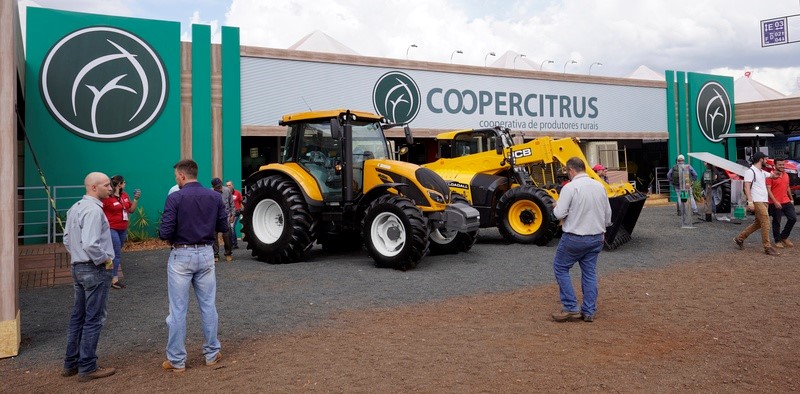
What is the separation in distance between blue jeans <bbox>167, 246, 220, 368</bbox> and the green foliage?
9.79 meters

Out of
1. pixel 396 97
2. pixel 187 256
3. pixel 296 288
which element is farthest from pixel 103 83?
pixel 187 256

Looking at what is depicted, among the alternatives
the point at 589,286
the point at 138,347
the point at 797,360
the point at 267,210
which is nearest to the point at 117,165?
the point at 267,210

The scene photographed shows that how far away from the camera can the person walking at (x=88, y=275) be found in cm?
458

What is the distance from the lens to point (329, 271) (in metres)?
9.18

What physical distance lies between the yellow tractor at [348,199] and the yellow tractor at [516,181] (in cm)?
151

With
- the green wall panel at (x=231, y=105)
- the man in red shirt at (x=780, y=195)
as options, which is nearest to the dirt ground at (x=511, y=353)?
the man in red shirt at (x=780, y=195)

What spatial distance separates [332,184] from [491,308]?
13.5ft

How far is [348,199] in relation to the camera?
31.0 ft

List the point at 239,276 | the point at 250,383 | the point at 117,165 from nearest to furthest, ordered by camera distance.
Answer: the point at 250,383 < the point at 239,276 < the point at 117,165

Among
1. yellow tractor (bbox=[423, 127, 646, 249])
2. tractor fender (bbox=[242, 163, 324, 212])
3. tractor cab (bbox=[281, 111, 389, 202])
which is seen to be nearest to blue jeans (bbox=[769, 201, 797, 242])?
yellow tractor (bbox=[423, 127, 646, 249])

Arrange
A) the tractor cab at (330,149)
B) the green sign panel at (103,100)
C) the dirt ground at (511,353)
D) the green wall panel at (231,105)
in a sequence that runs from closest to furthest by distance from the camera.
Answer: the dirt ground at (511,353), the tractor cab at (330,149), the green sign panel at (103,100), the green wall panel at (231,105)

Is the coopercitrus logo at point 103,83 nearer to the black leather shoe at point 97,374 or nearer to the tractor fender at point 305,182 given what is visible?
the tractor fender at point 305,182

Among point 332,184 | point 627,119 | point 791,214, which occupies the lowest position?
point 791,214

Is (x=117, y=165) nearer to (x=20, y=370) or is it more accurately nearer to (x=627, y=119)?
(x=20, y=370)
